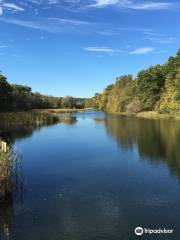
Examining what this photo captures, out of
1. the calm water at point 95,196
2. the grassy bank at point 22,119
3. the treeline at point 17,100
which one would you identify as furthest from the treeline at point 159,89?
the calm water at point 95,196

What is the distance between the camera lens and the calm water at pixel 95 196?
Answer: 11938 mm

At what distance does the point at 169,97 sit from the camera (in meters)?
78.6

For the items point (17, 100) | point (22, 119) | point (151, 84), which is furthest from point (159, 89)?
point (22, 119)

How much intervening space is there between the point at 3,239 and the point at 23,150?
728 inches

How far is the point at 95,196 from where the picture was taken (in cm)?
1546

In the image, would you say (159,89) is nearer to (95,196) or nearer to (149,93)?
(149,93)

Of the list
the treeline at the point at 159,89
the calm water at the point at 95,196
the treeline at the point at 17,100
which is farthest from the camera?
the treeline at the point at 159,89

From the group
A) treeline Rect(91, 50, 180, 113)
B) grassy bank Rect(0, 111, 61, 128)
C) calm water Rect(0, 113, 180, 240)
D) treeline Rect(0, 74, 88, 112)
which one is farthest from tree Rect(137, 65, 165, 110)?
calm water Rect(0, 113, 180, 240)

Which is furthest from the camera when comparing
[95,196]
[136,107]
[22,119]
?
[136,107]

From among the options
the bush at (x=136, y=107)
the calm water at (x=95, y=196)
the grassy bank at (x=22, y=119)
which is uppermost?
the bush at (x=136, y=107)

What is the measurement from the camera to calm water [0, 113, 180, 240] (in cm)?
1194

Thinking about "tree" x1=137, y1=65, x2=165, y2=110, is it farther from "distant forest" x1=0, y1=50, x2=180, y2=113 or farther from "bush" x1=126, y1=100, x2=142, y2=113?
"bush" x1=126, y1=100, x2=142, y2=113

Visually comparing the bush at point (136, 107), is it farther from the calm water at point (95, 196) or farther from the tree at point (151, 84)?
the calm water at point (95, 196)

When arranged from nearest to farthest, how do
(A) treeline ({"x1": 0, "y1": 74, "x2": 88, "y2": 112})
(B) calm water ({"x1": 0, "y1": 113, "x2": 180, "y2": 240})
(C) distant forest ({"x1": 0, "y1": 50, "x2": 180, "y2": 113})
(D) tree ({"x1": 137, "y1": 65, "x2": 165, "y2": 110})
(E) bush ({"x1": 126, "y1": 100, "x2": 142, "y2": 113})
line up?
(B) calm water ({"x1": 0, "y1": 113, "x2": 180, "y2": 240}) → (A) treeline ({"x1": 0, "y1": 74, "x2": 88, "y2": 112}) → (C) distant forest ({"x1": 0, "y1": 50, "x2": 180, "y2": 113}) → (D) tree ({"x1": 137, "y1": 65, "x2": 165, "y2": 110}) → (E) bush ({"x1": 126, "y1": 100, "x2": 142, "y2": 113})
